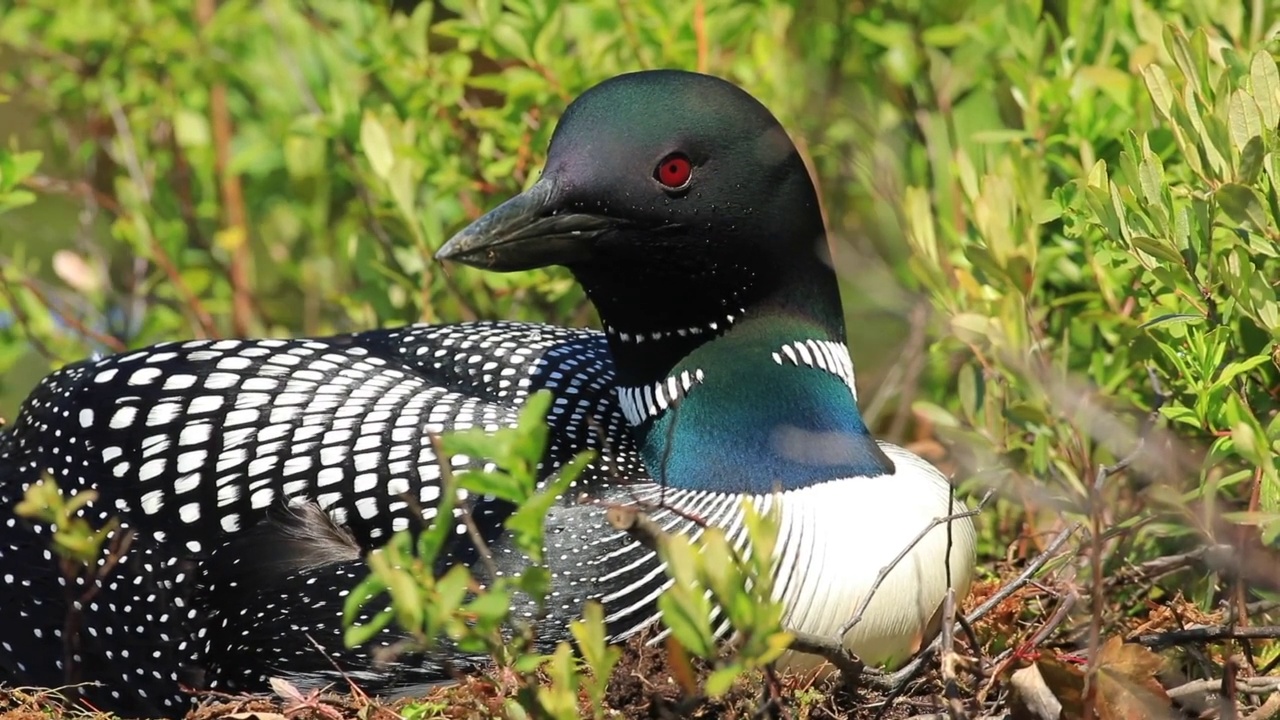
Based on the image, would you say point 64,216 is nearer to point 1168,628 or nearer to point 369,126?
point 369,126

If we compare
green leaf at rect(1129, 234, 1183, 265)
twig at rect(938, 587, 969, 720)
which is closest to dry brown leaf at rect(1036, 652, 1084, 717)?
twig at rect(938, 587, 969, 720)

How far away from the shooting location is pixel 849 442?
9.49 feet

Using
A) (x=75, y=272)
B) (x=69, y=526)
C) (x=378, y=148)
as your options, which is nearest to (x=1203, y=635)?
(x=69, y=526)

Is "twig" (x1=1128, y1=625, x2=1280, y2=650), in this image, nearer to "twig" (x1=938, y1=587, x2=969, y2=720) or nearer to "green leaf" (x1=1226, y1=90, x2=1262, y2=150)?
"twig" (x1=938, y1=587, x2=969, y2=720)

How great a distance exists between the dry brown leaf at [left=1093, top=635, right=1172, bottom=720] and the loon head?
34.2 inches

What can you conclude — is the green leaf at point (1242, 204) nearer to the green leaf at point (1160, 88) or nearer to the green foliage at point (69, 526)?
the green leaf at point (1160, 88)

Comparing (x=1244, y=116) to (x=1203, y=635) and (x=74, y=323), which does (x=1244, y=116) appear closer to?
(x=1203, y=635)

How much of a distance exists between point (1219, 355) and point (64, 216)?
5.49 metres

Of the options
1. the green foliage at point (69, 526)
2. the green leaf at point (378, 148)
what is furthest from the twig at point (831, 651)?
the green leaf at point (378, 148)

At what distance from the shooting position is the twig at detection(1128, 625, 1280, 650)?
7.93 ft

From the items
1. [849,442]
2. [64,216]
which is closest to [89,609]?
[849,442]

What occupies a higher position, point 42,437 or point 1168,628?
point 42,437

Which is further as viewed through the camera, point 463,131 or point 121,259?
point 121,259

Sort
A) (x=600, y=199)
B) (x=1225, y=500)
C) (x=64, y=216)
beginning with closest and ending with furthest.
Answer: (x=600, y=199) → (x=1225, y=500) → (x=64, y=216)
